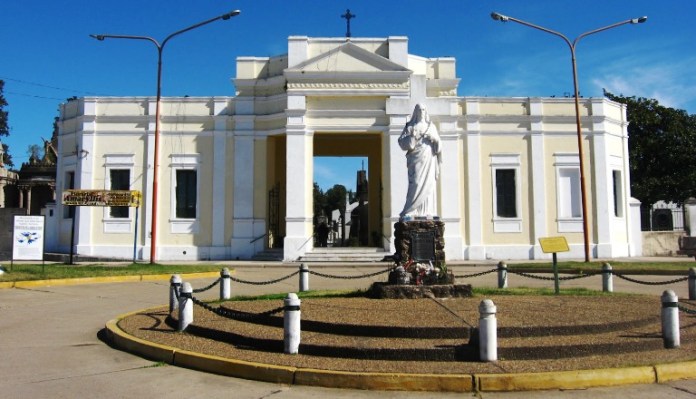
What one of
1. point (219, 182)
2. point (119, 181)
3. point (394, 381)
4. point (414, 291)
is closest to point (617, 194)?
point (219, 182)

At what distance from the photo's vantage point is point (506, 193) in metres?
28.3

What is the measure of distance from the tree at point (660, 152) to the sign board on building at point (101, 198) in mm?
35523

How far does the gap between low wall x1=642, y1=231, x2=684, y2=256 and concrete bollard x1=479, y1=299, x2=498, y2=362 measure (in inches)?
1077

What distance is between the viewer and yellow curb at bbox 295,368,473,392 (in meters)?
6.18

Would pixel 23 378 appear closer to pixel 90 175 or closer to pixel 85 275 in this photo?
pixel 85 275

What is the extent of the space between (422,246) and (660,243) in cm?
2467

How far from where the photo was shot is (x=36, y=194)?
4572cm

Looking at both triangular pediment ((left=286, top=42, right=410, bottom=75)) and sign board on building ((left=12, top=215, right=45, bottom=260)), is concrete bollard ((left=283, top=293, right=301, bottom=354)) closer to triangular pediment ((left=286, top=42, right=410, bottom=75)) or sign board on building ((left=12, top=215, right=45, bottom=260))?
sign board on building ((left=12, top=215, right=45, bottom=260))

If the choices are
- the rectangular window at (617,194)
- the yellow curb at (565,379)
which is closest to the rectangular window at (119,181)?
the rectangular window at (617,194)

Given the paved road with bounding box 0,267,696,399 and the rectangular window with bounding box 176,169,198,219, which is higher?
the rectangular window with bounding box 176,169,198,219

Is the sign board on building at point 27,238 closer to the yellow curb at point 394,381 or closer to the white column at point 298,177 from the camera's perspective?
the white column at point 298,177

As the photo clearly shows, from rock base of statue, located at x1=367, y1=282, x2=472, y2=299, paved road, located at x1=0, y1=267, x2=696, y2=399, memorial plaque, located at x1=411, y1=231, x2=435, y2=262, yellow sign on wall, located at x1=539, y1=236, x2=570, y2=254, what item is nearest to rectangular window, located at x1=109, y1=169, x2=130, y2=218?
paved road, located at x1=0, y1=267, x2=696, y2=399

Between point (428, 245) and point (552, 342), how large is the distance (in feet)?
14.2

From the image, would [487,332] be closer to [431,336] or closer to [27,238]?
[431,336]
